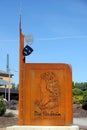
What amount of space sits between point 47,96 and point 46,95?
4 cm

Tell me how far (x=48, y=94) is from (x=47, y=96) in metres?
0.07

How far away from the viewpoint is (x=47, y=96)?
45.9 feet

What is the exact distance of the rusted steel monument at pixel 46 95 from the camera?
45.7 feet

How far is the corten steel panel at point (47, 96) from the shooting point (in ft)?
45.7

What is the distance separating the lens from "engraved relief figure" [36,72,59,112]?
550 inches

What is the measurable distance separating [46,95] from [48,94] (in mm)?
69

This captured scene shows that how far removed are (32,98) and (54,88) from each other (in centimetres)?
75

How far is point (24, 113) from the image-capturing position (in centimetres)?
1409

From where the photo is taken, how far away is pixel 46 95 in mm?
13984

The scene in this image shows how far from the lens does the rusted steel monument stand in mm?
13938

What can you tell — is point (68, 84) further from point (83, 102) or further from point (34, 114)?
point (83, 102)

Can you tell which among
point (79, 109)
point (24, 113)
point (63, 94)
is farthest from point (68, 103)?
point (79, 109)

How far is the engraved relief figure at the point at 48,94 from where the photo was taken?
13961mm

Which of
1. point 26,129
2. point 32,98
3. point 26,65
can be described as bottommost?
point 26,129
